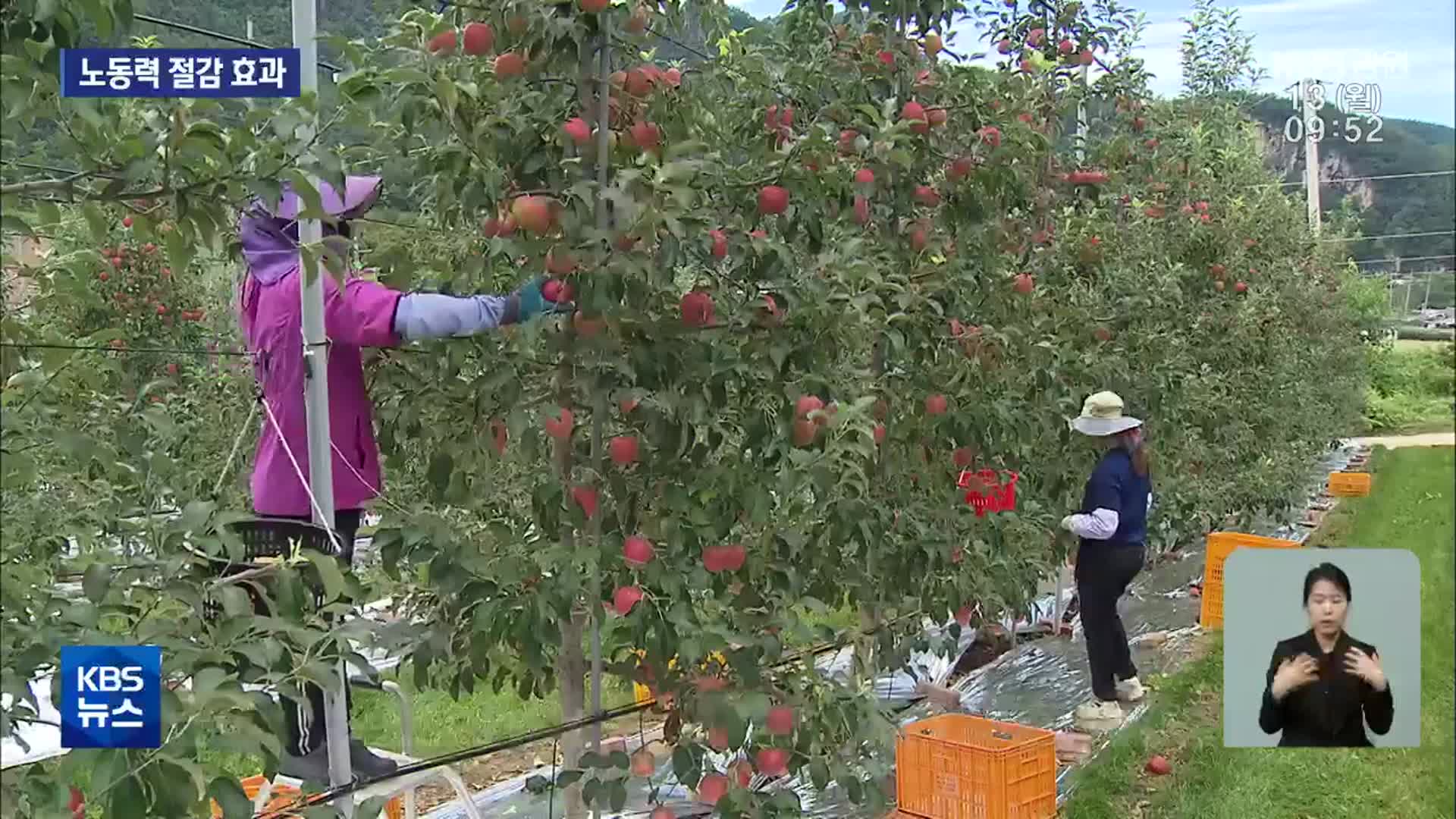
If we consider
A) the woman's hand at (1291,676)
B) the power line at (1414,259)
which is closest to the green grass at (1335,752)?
the woman's hand at (1291,676)

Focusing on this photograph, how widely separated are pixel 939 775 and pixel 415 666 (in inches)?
59.8

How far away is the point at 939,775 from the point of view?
2996 millimetres

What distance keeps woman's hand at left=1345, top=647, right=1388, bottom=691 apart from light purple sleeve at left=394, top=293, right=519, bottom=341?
1.22 meters

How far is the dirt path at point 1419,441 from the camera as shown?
1612mm

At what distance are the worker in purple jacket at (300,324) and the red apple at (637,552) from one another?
→ 35cm

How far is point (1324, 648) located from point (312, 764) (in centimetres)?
146

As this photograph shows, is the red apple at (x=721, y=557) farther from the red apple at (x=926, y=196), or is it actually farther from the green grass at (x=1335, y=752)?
the red apple at (x=926, y=196)

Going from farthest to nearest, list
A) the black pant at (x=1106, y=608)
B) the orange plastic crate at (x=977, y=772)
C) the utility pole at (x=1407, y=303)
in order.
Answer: the black pant at (x=1106, y=608) → the orange plastic crate at (x=977, y=772) → the utility pole at (x=1407, y=303)

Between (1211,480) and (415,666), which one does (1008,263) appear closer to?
(415,666)

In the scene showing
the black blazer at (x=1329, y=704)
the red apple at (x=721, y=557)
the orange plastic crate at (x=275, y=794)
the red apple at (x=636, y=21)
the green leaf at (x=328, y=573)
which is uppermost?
the red apple at (x=636, y=21)

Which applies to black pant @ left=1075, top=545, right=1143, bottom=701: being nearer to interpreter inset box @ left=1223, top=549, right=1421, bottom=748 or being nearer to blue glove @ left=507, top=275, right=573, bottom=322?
interpreter inset box @ left=1223, top=549, right=1421, bottom=748

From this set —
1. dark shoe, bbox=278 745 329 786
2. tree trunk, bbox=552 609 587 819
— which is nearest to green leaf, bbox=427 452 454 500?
tree trunk, bbox=552 609 587 819

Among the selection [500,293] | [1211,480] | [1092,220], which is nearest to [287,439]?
[500,293]

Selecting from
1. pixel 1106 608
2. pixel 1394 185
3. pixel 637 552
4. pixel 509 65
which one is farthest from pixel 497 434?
pixel 1106 608
